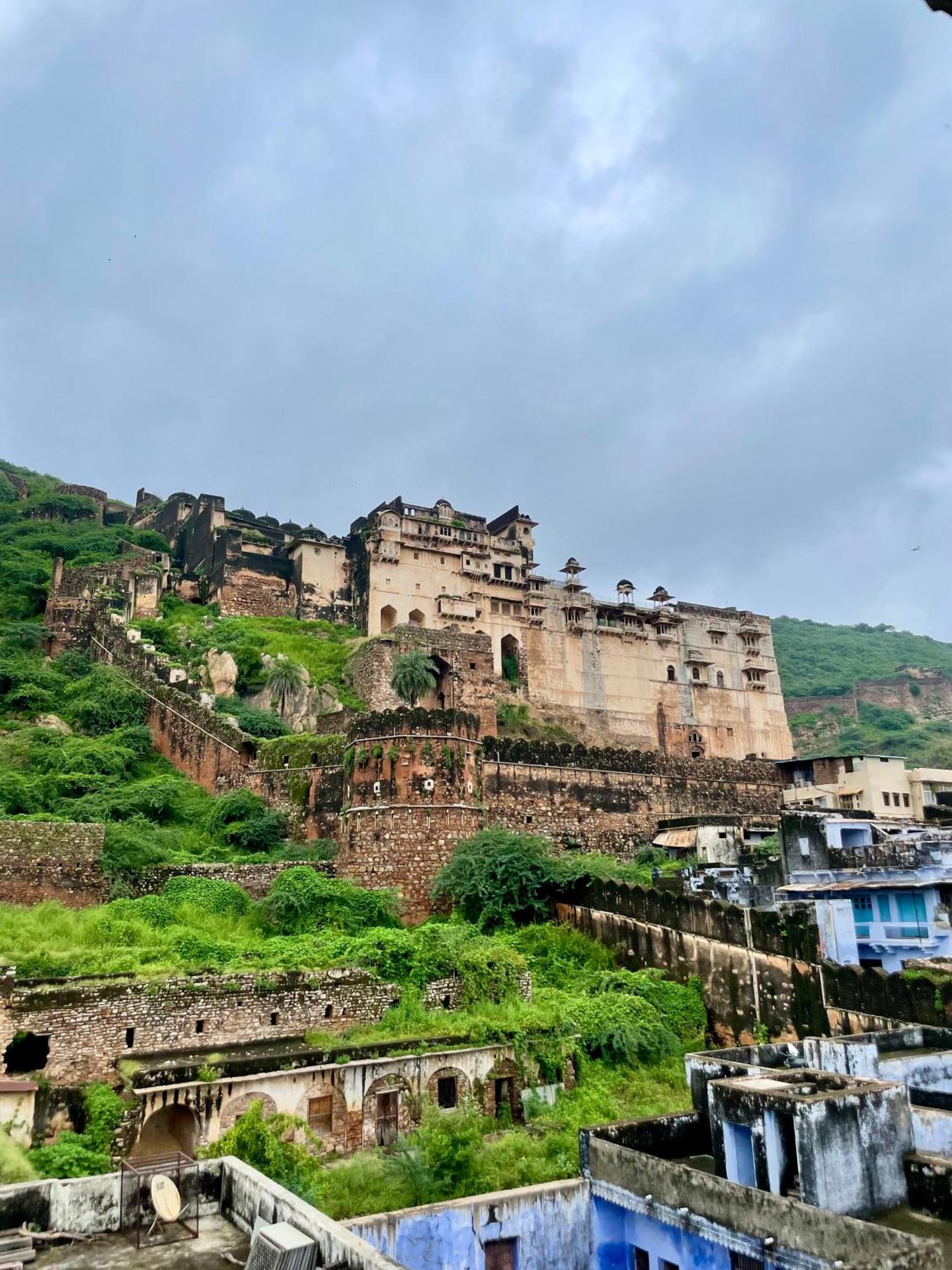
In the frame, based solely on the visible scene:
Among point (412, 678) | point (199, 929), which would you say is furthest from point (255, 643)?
point (199, 929)

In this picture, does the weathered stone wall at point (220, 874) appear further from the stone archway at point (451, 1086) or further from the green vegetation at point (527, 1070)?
the stone archway at point (451, 1086)

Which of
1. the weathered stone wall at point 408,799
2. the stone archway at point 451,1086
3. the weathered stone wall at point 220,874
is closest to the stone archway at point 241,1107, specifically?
the stone archway at point 451,1086

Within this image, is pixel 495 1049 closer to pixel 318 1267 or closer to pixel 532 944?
pixel 532 944

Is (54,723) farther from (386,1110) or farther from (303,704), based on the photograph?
(386,1110)

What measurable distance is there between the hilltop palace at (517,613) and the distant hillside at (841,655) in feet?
89.9

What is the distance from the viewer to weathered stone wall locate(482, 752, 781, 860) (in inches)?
1045

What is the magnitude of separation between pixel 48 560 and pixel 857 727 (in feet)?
178

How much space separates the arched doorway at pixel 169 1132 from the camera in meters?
12.4

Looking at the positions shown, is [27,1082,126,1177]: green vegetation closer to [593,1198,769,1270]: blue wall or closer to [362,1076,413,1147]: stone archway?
[362,1076,413,1147]: stone archway

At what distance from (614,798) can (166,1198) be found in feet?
75.5

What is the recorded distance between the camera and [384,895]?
19.8 metres

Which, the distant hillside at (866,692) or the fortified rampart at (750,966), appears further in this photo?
the distant hillside at (866,692)

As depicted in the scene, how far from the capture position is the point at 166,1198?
6898 mm

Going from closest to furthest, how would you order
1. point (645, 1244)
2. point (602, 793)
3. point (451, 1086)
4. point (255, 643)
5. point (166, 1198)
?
point (166, 1198) < point (645, 1244) < point (451, 1086) < point (602, 793) < point (255, 643)
